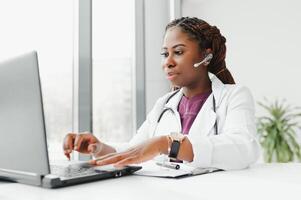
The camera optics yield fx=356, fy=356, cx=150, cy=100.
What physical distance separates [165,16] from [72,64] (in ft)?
4.78

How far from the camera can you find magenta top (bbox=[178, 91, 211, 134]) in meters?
1.63

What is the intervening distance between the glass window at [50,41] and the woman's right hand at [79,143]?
986 mm

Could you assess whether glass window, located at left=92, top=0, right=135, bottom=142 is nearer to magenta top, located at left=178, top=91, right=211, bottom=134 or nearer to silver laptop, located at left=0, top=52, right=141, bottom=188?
magenta top, located at left=178, top=91, right=211, bottom=134

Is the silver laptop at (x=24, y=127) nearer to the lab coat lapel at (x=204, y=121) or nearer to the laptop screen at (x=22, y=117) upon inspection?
the laptop screen at (x=22, y=117)

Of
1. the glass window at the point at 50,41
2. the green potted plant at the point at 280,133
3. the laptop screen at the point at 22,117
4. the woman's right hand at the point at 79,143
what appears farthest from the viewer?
the green potted plant at the point at 280,133

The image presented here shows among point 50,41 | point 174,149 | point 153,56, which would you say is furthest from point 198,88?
point 153,56

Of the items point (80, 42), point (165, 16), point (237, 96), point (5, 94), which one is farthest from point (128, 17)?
point (5, 94)

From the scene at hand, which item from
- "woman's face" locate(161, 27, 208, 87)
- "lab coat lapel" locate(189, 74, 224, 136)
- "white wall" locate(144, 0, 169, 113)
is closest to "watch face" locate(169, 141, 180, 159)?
"lab coat lapel" locate(189, 74, 224, 136)

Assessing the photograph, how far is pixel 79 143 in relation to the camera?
1.25 metres

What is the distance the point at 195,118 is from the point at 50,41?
134 centimetres

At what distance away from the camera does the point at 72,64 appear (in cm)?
261

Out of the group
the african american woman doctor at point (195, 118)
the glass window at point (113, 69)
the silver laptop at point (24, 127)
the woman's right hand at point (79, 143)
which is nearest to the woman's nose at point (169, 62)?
the african american woman doctor at point (195, 118)

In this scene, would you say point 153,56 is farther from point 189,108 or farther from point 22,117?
point 22,117

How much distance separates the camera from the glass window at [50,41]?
2.23 metres
